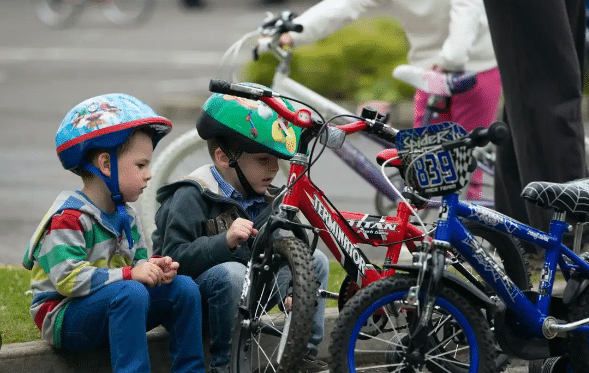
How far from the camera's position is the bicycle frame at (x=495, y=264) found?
4.07m

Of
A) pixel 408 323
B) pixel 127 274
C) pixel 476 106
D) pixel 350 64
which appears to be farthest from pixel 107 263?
pixel 350 64

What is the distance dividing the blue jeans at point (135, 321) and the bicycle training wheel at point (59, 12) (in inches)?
816

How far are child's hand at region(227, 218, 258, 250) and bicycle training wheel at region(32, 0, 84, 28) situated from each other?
20731 millimetres

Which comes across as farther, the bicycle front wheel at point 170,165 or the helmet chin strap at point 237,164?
the bicycle front wheel at point 170,165

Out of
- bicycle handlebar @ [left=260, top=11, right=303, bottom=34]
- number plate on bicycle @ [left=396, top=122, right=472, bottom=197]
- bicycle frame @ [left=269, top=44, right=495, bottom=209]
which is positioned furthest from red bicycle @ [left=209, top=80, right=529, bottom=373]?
bicycle handlebar @ [left=260, top=11, right=303, bottom=34]

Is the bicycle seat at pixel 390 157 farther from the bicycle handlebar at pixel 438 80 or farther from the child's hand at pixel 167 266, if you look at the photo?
the bicycle handlebar at pixel 438 80

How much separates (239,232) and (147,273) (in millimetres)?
380

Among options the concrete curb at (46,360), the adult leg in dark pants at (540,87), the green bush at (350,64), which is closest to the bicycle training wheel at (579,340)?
the adult leg in dark pants at (540,87)

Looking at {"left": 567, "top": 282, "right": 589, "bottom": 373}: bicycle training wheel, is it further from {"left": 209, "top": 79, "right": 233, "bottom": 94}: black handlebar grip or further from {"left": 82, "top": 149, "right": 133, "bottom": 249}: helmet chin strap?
{"left": 82, "top": 149, "right": 133, "bottom": 249}: helmet chin strap

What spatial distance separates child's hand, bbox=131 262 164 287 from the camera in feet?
13.8

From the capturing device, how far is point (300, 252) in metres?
4.05

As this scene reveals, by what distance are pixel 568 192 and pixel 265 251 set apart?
1137 mm

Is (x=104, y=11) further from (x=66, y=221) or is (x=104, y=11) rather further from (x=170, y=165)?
(x=66, y=221)

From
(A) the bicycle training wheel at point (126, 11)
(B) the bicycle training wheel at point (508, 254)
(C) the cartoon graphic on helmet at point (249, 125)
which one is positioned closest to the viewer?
(C) the cartoon graphic on helmet at point (249, 125)
